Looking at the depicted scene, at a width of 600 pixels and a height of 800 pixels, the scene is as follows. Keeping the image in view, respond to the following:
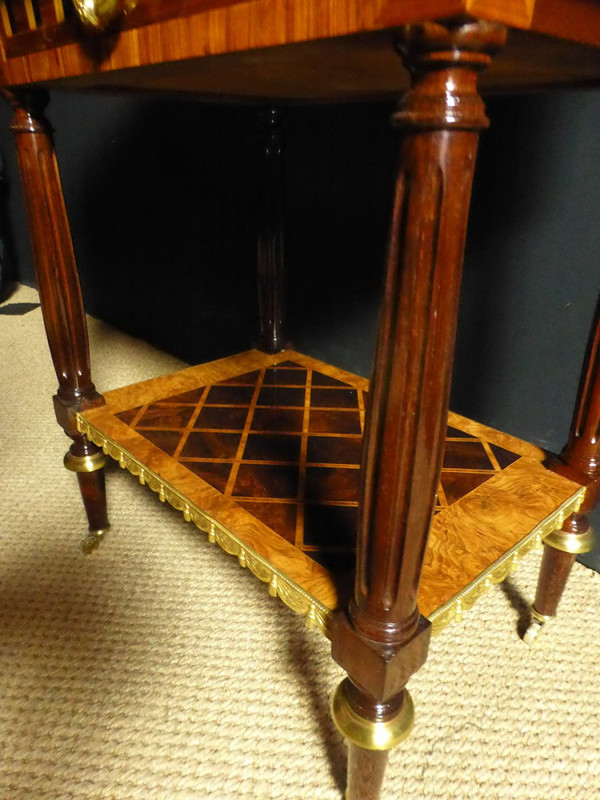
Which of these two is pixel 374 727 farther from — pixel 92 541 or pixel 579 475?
pixel 92 541

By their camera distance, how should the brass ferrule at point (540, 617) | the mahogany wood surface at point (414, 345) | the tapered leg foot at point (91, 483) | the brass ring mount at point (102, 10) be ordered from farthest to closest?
the tapered leg foot at point (91, 483), the brass ferrule at point (540, 617), the brass ring mount at point (102, 10), the mahogany wood surface at point (414, 345)

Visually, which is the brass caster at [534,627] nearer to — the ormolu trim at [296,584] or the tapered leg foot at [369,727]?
the ormolu trim at [296,584]

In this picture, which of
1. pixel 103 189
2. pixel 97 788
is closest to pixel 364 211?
pixel 97 788

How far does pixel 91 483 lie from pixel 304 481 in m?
0.39

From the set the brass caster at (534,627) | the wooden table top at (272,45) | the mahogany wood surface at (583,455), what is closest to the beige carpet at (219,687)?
the brass caster at (534,627)

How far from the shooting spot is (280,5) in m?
0.36

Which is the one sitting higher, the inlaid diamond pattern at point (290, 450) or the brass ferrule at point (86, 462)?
the inlaid diamond pattern at point (290, 450)

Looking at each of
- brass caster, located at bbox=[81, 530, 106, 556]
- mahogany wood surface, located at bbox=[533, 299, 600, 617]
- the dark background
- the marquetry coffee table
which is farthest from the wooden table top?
brass caster, located at bbox=[81, 530, 106, 556]

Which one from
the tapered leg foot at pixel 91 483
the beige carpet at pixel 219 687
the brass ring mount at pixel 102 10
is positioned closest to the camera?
the brass ring mount at pixel 102 10

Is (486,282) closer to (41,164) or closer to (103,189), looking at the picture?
(41,164)

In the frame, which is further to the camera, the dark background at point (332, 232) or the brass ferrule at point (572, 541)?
the dark background at point (332, 232)

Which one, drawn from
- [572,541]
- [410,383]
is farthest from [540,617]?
[410,383]

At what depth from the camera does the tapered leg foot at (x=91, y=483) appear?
0.86m

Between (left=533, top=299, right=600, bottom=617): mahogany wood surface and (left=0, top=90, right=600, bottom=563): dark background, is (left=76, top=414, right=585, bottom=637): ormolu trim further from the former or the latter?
(left=0, top=90, right=600, bottom=563): dark background
